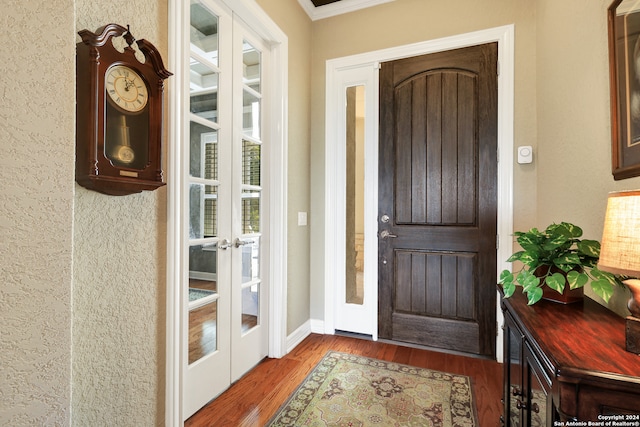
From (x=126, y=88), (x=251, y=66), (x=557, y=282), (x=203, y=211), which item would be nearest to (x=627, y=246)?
(x=557, y=282)

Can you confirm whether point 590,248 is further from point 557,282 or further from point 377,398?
point 377,398

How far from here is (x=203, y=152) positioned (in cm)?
177

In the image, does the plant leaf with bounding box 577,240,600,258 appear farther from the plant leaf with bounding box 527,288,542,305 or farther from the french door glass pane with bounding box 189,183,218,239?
the french door glass pane with bounding box 189,183,218,239

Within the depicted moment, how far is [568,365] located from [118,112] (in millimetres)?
1553

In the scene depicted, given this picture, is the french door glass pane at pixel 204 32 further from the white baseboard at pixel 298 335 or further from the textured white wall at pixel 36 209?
the white baseboard at pixel 298 335

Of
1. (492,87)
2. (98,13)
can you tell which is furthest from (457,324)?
(98,13)

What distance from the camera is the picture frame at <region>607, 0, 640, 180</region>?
1089mm

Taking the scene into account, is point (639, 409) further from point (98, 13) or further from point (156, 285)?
point (98, 13)

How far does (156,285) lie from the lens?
4.49 ft

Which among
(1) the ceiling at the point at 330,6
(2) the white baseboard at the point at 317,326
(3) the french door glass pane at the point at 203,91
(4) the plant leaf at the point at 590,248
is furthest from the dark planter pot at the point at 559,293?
(1) the ceiling at the point at 330,6

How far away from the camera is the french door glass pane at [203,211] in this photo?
1.70 m

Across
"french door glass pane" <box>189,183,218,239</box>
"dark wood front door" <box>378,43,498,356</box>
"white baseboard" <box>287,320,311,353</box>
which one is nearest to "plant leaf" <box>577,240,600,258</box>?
"dark wood front door" <box>378,43,498,356</box>

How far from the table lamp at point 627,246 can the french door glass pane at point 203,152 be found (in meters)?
1.74

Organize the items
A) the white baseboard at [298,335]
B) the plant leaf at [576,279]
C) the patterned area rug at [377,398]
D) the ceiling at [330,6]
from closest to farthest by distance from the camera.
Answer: the plant leaf at [576,279], the patterned area rug at [377,398], the white baseboard at [298,335], the ceiling at [330,6]
